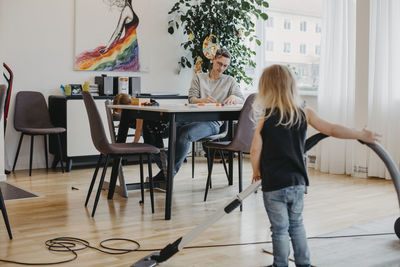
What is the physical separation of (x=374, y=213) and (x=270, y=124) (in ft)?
6.62

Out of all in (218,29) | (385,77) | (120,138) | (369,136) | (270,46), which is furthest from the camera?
(270,46)

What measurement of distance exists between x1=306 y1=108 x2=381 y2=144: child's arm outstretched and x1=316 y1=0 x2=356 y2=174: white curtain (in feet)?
11.0

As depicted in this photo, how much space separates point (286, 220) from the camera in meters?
2.37

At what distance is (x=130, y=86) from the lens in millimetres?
6359

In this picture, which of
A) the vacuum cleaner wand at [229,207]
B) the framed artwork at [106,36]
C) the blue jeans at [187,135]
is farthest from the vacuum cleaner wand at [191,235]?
the framed artwork at [106,36]

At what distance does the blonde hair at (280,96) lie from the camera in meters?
2.35

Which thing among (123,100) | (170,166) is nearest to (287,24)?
(123,100)

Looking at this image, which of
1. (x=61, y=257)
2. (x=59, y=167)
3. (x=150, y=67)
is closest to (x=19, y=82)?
(x=59, y=167)

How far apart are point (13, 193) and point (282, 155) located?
2946 mm

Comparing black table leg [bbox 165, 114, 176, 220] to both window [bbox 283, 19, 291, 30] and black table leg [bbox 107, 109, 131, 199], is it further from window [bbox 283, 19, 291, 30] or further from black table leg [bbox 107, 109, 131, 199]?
window [bbox 283, 19, 291, 30]

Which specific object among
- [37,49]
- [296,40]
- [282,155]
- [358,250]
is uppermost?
[296,40]

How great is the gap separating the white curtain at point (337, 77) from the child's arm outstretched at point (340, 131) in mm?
3363

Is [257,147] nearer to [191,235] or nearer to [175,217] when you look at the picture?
[191,235]

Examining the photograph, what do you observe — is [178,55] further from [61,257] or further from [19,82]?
[61,257]
